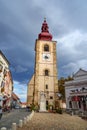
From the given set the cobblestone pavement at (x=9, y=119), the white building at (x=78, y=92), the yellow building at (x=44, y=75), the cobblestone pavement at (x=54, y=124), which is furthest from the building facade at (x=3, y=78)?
the cobblestone pavement at (x=54, y=124)

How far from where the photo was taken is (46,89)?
45844 mm

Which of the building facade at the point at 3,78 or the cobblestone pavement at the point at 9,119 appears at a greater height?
the building facade at the point at 3,78

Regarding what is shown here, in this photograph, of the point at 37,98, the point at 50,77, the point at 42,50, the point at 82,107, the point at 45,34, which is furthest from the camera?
the point at 45,34

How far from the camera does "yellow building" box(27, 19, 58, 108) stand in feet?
148

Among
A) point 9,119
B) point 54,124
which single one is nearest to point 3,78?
point 9,119

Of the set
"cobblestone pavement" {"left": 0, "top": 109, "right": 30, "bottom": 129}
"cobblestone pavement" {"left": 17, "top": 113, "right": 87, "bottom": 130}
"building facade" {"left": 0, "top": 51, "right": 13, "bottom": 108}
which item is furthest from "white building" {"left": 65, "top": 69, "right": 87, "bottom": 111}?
"cobblestone pavement" {"left": 17, "top": 113, "right": 87, "bottom": 130}

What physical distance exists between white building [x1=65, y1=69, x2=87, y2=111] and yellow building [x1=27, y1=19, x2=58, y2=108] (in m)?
7.62

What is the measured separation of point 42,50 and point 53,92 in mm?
13828

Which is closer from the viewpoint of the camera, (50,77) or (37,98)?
(37,98)

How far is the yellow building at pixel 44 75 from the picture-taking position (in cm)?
4522

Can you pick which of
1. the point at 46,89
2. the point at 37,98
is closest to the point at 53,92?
the point at 46,89

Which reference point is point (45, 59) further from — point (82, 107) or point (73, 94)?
point (82, 107)

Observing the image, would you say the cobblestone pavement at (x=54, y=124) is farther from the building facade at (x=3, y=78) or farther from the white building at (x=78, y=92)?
the white building at (x=78, y=92)

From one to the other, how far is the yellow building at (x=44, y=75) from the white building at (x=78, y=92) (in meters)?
7.62
